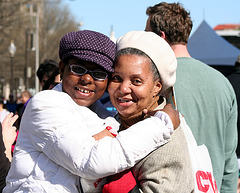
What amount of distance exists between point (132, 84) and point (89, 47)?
1.00ft

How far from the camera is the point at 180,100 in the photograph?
2.94 m

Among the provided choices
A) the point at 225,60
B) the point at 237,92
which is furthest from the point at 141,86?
the point at 225,60

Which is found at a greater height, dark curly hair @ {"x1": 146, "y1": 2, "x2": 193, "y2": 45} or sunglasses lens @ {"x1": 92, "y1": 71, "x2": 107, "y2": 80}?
dark curly hair @ {"x1": 146, "y1": 2, "x2": 193, "y2": 45}

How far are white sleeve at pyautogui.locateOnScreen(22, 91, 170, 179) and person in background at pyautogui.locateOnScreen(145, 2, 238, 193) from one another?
1006mm

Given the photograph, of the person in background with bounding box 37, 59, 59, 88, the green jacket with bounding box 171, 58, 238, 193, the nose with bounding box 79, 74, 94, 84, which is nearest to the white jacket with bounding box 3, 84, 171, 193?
the nose with bounding box 79, 74, 94, 84

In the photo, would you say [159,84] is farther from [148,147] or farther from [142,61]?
[148,147]

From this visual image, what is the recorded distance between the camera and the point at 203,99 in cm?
299

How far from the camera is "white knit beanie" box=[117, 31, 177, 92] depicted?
223 centimetres

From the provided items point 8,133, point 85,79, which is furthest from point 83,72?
point 8,133

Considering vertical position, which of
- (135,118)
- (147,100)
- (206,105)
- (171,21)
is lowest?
(206,105)

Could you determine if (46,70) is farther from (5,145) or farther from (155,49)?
(155,49)

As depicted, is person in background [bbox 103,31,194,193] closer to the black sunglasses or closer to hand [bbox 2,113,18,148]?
the black sunglasses

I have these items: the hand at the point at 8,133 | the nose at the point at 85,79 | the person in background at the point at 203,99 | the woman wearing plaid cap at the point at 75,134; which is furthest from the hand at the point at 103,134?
the hand at the point at 8,133

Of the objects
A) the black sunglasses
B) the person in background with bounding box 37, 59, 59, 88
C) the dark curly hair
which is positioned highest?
the dark curly hair
